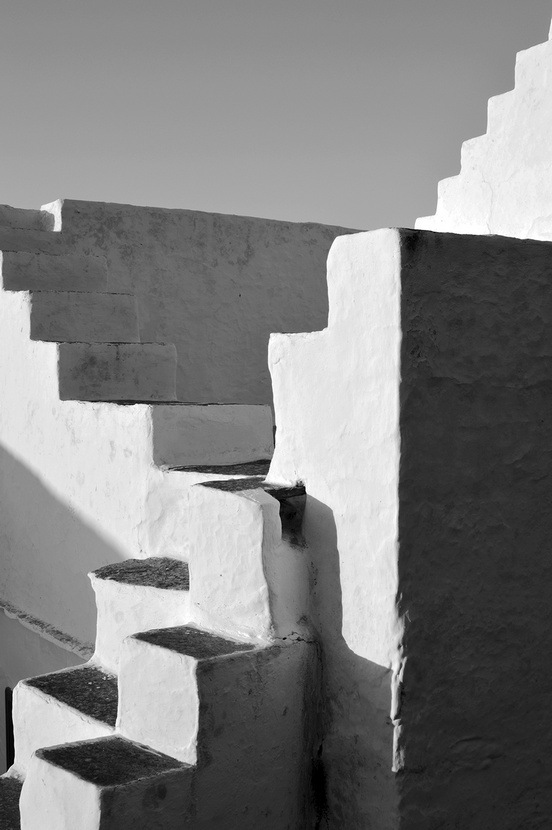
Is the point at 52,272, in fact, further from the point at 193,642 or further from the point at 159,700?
the point at 159,700

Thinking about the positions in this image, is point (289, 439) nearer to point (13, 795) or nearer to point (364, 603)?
point (364, 603)

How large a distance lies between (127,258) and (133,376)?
5.66 feet

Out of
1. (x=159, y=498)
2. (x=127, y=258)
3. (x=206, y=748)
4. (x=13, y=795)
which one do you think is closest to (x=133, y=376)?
(x=159, y=498)

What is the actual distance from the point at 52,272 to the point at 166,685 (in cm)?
317

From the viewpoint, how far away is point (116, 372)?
4.39 m

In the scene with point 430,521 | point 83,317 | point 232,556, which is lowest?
point 232,556

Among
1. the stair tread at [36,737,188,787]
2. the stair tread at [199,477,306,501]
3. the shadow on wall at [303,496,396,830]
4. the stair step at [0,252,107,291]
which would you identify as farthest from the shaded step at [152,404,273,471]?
the stair step at [0,252,107,291]

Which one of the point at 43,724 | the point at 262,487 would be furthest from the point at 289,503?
the point at 43,724

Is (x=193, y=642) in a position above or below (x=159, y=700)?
above

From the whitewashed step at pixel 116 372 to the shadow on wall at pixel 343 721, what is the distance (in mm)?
1944

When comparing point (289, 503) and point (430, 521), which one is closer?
point (430, 521)

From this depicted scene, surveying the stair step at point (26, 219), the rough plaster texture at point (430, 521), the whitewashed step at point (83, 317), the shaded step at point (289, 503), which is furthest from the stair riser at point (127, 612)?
the stair step at point (26, 219)

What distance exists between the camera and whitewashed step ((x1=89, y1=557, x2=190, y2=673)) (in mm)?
2859

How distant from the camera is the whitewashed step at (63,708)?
268 cm
